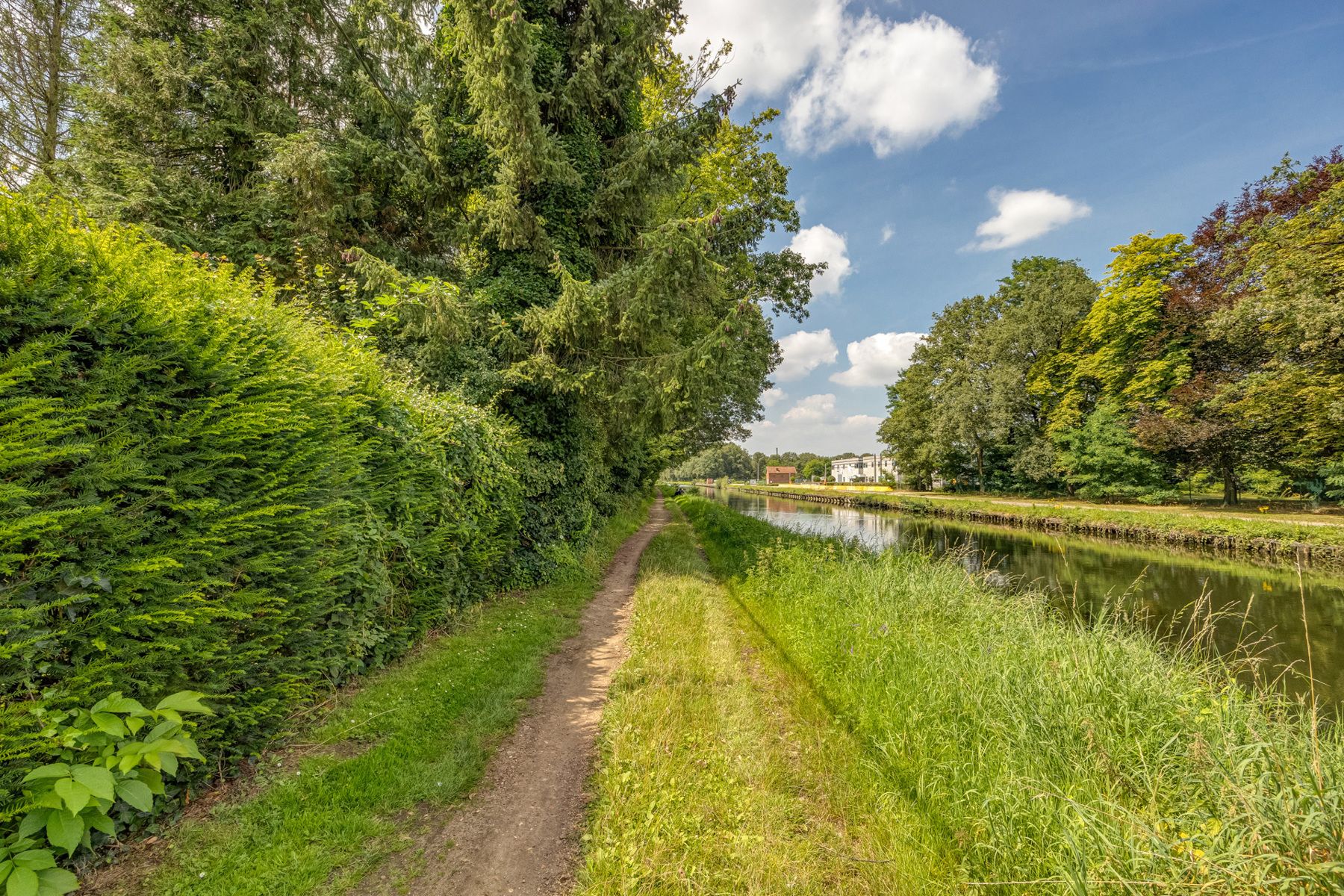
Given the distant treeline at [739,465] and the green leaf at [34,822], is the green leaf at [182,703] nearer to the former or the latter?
the green leaf at [34,822]

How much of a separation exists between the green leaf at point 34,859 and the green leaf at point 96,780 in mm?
321

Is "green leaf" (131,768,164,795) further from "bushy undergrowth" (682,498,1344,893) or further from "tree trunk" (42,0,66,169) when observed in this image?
"tree trunk" (42,0,66,169)

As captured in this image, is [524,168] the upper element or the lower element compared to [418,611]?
upper

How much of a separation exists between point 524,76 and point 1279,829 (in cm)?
1156

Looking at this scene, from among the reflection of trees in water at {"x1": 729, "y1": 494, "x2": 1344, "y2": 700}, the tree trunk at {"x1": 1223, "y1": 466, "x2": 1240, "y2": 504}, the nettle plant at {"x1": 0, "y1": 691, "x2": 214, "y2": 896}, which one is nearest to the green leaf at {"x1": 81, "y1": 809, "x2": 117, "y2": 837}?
the nettle plant at {"x1": 0, "y1": 691, "x2": 214, "y2": 896}

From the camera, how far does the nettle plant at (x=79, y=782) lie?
184cm

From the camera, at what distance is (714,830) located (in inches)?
126

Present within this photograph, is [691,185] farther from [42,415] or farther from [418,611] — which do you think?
[42,415]

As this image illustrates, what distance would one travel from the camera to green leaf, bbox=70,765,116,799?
71.8 inches

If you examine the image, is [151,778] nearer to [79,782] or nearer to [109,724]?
[109,724]

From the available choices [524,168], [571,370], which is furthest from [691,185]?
[571,370]

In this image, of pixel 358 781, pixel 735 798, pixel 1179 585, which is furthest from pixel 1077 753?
pixel 1179 585

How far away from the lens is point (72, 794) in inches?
71.4

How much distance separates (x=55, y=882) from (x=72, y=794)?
491mm
